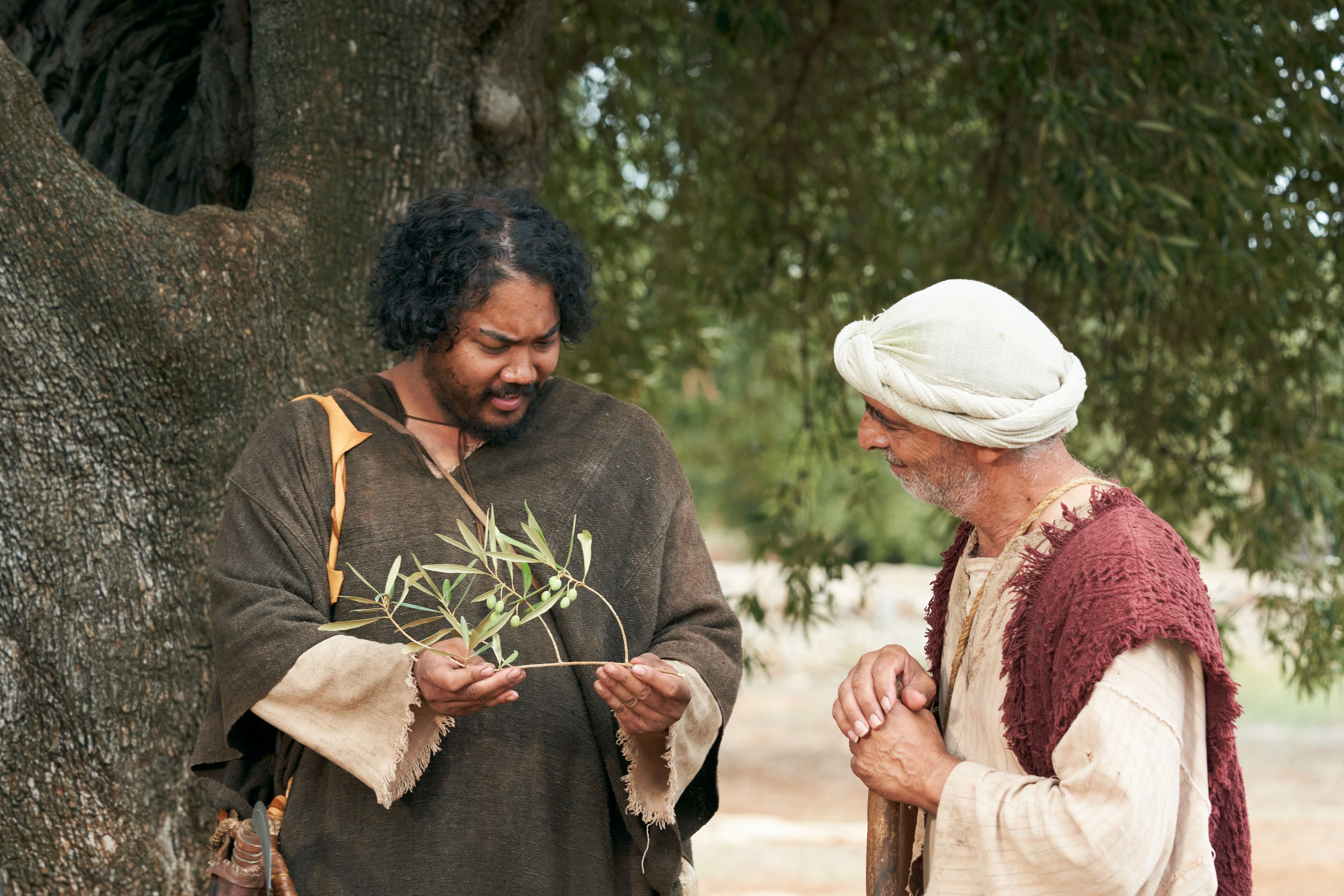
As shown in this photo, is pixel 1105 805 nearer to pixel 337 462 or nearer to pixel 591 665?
pixel 591 665

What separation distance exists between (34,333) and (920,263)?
14.5 feet

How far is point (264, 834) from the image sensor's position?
2.30 m

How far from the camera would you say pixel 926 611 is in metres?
2.45

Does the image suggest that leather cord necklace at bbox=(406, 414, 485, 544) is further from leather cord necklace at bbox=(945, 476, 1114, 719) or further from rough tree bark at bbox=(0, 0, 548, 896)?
leather cord necklace at bbox=(945, 476, 1114, 719)

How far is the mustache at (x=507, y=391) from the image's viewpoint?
2562 millimetres

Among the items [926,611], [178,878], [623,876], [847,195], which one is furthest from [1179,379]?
[178,878]

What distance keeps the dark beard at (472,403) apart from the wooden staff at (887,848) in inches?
40.2

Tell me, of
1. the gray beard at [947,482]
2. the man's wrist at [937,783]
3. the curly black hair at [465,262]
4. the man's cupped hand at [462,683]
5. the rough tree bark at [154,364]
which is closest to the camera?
the man's wrist at [937,783]

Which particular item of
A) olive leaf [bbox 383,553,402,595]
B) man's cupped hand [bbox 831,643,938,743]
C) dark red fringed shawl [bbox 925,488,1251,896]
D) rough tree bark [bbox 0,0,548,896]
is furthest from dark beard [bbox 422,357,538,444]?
dark red fringed shawl [bbox 925,488,1251,896]

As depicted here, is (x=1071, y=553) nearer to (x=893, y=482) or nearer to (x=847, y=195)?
(x=847, y=195)

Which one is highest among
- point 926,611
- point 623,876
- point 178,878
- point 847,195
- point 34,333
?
point 847,195

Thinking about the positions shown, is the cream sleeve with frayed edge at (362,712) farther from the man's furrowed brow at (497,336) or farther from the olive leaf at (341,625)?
the man's furrowed brow at (497,336)

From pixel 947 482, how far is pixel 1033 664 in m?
0.34

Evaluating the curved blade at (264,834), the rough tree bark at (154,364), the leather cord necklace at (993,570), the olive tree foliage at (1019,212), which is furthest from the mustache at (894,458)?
the olive tree foliage at (1019,212)
